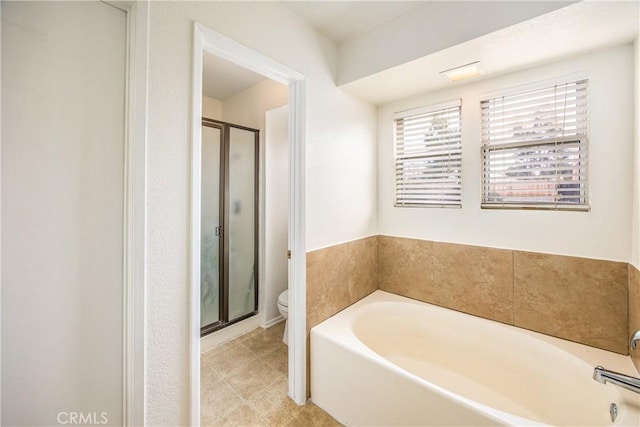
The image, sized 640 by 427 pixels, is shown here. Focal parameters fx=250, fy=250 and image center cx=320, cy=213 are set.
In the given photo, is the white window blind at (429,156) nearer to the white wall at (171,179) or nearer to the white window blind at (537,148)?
the white window blind at (537,148)

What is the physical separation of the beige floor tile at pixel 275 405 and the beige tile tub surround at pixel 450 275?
1184 millimetres

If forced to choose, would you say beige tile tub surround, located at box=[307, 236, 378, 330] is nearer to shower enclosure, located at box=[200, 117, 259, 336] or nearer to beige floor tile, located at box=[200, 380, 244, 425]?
beige floor tile, located at box=[200, 380, 244, 425]

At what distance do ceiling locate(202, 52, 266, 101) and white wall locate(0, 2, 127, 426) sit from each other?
146cm

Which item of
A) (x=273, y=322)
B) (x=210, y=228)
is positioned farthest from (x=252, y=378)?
(x=210, y=228)

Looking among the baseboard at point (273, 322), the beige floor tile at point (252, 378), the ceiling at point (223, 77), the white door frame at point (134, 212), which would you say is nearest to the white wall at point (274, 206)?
the baseboard at point (273, 322)

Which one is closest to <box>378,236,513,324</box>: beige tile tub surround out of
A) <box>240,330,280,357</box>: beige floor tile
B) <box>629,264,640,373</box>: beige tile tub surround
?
<box>629,264,640,373</box>: beige tile tub surround

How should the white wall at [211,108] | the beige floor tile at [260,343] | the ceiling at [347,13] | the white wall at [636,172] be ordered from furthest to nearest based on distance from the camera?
the white wall at [211,108] → the beige floor tile at [260,343] → the ceiling at [347,13] → the white wall at [636,172]

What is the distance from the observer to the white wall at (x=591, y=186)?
4.59 feet

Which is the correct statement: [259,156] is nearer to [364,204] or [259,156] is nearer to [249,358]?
[364,204]

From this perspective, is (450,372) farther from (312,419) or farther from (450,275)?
(312,419)

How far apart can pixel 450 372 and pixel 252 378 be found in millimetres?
1456

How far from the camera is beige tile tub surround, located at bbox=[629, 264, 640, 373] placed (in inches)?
49.6

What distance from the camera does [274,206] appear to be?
2.76 meters

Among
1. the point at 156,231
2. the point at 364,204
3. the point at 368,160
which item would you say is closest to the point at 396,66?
the point at 368,160
